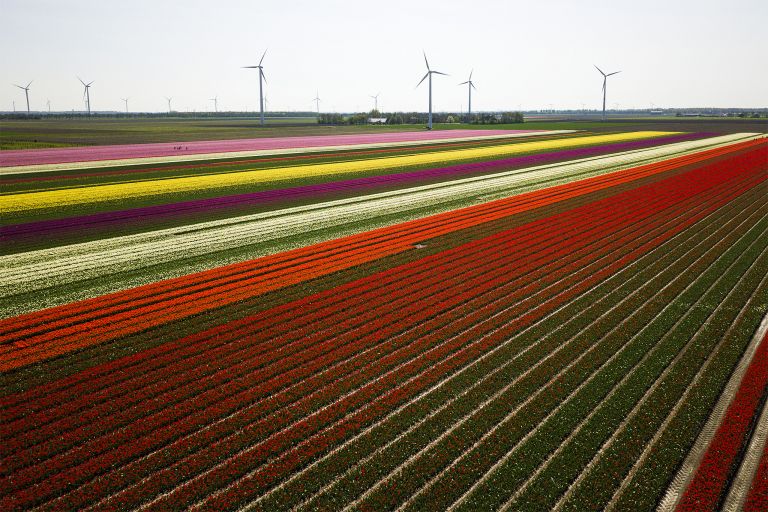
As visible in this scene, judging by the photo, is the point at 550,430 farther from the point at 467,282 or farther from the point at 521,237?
the point at 521,237

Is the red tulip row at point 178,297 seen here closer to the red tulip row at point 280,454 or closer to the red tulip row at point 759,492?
the red tulip row at point 280,454

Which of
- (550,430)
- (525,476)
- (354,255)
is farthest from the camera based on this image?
(354,255)

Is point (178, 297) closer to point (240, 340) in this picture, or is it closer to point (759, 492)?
point (240, 340)

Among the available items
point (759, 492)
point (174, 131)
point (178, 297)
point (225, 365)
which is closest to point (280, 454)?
point (225, 365)

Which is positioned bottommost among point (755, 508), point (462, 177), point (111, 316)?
point (755, 508)

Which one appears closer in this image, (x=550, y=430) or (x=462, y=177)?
(x=550, y=430)

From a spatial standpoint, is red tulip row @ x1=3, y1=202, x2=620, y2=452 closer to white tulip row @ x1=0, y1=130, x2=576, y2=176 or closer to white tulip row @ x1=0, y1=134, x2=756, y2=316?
white tulip row @ x1=0, y1=134, x2=756, y2=316


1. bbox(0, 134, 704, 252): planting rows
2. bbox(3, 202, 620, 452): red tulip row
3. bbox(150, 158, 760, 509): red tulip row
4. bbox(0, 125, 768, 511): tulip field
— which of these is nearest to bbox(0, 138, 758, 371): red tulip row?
bbox(0, 125, 768, 511): tulip field

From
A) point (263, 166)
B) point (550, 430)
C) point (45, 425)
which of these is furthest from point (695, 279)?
point (263, 166)
